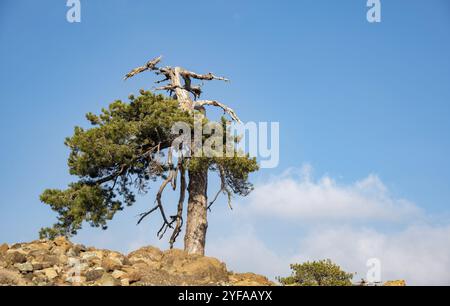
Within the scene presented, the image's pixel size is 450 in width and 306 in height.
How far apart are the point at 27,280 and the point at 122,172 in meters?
8.96

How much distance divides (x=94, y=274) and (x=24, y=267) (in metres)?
2.35

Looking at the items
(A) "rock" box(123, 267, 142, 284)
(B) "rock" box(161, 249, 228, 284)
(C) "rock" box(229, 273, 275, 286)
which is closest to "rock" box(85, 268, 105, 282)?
(A) "rock" box(123, 267, 142, 284)

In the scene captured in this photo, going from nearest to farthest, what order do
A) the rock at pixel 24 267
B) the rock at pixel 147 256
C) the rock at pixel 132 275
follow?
the rock at pixel 132 275, the rock at pixel 24 267, the rock at pixel 147 256

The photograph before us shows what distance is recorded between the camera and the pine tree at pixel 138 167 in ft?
73.3

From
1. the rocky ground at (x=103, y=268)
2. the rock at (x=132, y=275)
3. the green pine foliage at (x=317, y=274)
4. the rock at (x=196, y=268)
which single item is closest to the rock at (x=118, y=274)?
the rocky ground at (x=103, y=268)

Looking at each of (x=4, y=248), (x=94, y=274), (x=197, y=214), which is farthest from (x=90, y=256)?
(x=197, y=214)

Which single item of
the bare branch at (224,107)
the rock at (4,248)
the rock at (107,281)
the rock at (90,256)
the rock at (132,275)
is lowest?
the rock at (107,281)

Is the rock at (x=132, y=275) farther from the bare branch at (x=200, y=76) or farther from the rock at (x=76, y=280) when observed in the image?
the bare branch at (x=200, y=76)

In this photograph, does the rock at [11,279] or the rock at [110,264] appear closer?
the rock at [11,279]

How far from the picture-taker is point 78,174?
23.0 meters

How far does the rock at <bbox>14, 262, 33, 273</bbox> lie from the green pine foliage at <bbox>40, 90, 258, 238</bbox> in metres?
6.04

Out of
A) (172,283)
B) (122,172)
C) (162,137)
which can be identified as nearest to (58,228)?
(122,172)

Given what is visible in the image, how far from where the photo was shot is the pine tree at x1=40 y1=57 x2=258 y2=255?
2234cm
